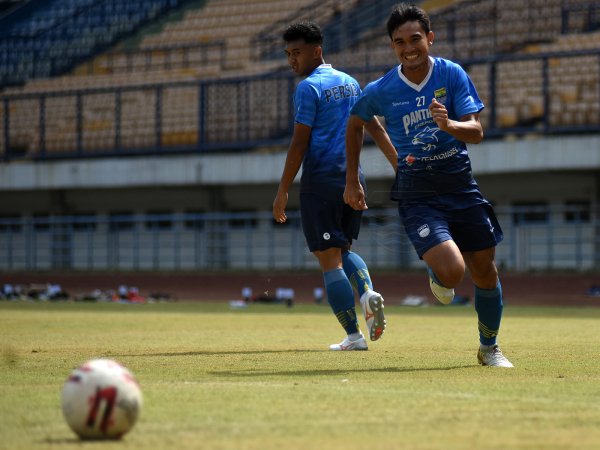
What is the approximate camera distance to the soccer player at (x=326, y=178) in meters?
10.6

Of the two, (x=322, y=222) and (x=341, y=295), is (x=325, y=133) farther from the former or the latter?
(x=341, y=295)

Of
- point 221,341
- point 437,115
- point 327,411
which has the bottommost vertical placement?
Answer: point 221,341

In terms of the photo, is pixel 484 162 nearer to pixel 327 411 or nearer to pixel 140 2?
pixel 140 2

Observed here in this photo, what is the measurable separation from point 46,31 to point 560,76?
19.4 meters

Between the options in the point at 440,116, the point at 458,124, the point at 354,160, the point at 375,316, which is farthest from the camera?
the point at 375,316

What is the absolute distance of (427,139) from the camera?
8938mm

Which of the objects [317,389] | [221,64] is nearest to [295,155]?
[317,389]

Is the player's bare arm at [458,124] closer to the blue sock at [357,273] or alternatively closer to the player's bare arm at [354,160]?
the player's bare arm at [354,160]

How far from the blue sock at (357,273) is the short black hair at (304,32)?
1.86 meters

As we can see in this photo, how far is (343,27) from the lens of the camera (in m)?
36.5

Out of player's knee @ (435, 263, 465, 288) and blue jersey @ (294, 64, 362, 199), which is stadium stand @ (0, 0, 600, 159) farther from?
player's knee @ (435, 263, 465, 288)

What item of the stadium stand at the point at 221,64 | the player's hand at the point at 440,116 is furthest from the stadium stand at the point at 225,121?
the player's hand at the point at 440,116

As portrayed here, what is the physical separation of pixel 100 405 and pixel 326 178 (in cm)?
552

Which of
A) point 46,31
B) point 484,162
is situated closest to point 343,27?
point 484,162
